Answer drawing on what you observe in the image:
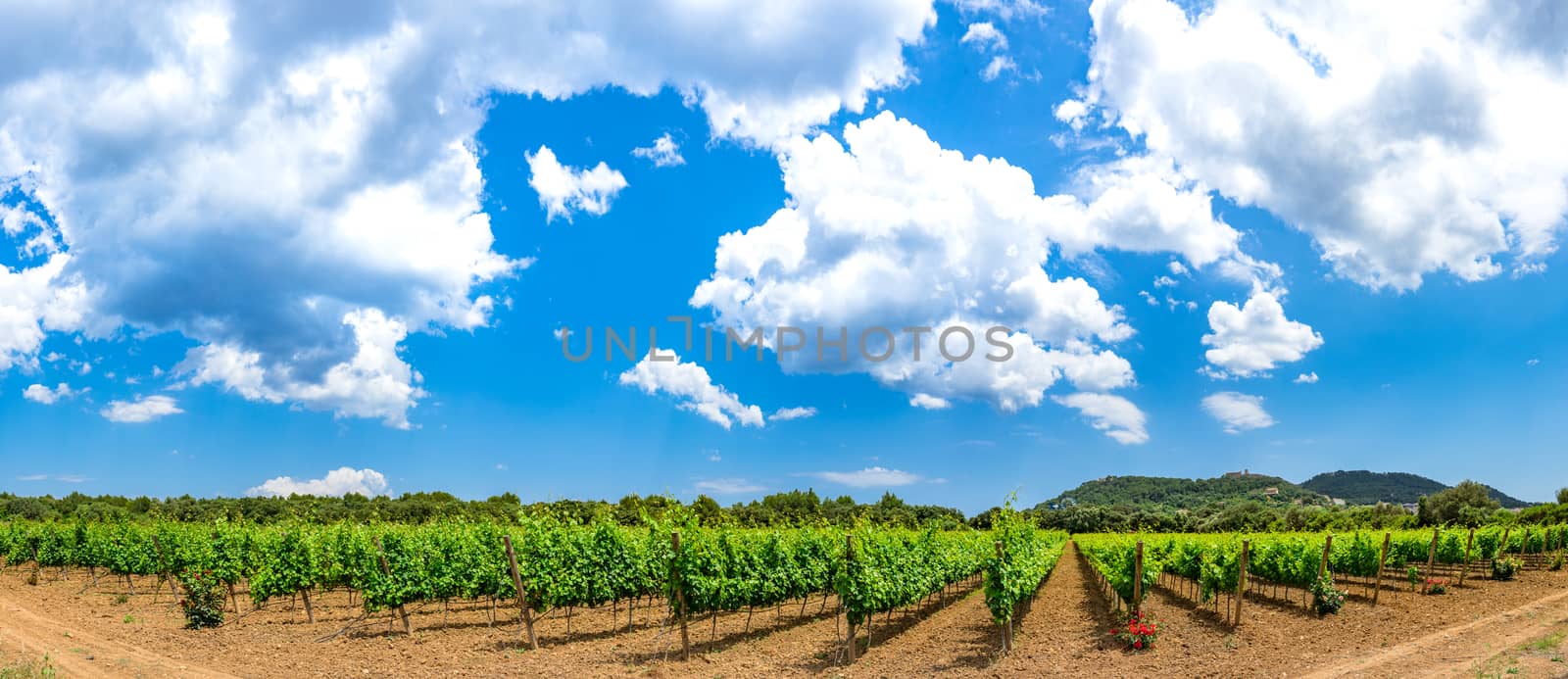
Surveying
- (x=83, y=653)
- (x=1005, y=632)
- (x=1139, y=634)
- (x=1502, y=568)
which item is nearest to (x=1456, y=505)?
(x=1502, y=568)

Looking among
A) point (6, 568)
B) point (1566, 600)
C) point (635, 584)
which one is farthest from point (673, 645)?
point (6, 568)

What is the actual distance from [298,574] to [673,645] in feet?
38.4

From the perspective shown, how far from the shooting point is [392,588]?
1891 cm

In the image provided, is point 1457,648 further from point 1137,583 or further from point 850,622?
point 850,622

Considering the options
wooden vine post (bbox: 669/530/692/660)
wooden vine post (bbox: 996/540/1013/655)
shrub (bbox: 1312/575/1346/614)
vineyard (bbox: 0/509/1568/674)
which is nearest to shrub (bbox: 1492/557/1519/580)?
vineyard (bbox: 0/509/1568/674)

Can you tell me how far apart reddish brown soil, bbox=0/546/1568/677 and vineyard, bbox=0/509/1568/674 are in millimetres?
323

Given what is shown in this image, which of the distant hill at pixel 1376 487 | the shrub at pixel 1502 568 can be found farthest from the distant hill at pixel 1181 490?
the shrub at pixel 1502 568

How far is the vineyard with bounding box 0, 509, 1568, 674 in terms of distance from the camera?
52.5ft

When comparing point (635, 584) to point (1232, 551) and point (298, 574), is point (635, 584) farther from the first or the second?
point (1232, 551)

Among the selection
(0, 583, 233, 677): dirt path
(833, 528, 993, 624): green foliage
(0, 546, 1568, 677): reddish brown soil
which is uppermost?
(833, 528, 993, 624): green foliage

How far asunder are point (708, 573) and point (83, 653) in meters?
12.5

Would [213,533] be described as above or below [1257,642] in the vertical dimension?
above

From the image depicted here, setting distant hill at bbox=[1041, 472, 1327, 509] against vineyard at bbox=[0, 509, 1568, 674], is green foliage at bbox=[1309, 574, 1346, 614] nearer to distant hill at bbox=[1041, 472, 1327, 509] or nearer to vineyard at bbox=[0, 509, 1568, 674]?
vineyard at bbox=[0, 509, 1568, 674]

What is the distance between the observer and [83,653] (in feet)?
54.6
